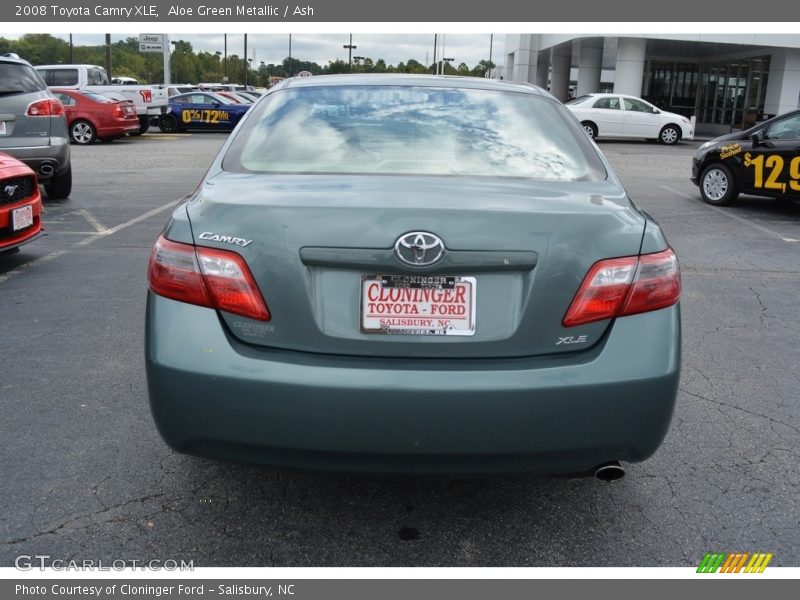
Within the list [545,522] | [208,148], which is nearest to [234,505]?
[545,522]

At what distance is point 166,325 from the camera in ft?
8.39

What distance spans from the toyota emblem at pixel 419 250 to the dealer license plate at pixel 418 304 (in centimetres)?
5

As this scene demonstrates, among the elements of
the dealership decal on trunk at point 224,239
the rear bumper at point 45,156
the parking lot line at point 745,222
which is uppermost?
the dealership decal on trunk at point 224,239

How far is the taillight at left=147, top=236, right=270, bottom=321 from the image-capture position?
8.20 feet

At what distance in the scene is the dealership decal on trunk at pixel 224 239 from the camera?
2.49 m

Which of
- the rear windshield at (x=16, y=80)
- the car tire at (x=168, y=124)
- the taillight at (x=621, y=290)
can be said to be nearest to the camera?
the taillight at (x=621, y=290)

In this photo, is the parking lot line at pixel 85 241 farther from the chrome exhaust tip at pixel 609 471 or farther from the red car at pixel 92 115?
the red car at pixel 92 115

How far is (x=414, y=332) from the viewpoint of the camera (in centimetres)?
246

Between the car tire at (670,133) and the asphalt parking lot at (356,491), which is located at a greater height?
the car tire at (670,133)

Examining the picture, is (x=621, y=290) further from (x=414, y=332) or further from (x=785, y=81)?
(x=785, y=81)

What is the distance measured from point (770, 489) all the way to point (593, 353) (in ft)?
4.27

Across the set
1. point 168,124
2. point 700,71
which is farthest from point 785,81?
point 168,124

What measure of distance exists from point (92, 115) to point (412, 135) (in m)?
20.2

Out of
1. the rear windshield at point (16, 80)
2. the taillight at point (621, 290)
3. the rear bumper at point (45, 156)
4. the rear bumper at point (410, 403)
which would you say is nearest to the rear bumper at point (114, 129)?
the rear bumper at point (45, 156)
